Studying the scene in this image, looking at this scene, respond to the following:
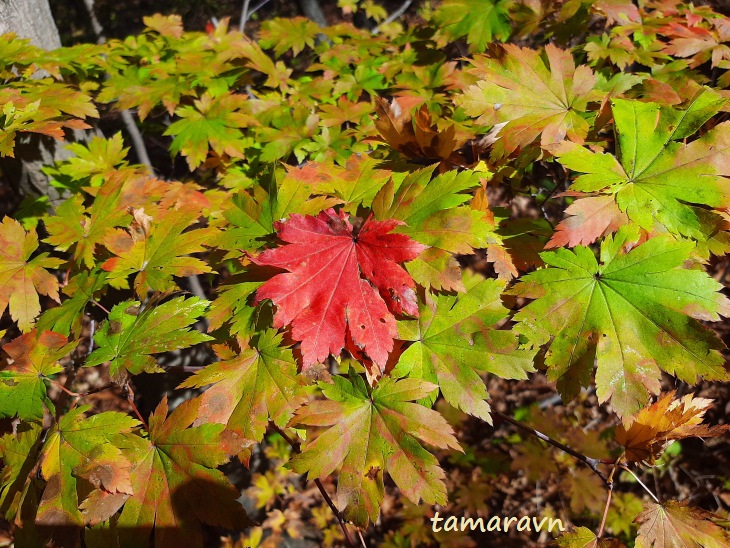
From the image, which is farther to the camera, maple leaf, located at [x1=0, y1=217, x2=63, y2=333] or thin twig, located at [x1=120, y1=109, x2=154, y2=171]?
thin twig, located at [x1=120, y1=109, x2=154, y2=171]

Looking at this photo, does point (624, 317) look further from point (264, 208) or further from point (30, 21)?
point (30, 21)

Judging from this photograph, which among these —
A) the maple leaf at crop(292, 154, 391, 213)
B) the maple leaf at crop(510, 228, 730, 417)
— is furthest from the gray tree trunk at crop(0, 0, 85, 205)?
the maple leaf at crop(510, 228, 730, 417)

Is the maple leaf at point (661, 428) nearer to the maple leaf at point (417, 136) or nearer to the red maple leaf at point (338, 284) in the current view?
the red maple leaf at point (338, 284)

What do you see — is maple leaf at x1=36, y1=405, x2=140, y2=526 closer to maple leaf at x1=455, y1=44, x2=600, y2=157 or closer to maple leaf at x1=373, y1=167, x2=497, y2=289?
maple leaf at x1=373, y1=167, x2=497, y2=289

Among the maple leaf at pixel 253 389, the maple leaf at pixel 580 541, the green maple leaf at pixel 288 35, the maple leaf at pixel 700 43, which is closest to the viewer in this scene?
the maple leaf at pixel 253 389

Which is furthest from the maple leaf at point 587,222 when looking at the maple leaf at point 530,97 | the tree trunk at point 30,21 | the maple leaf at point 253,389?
the tree trunk at point 30,21
